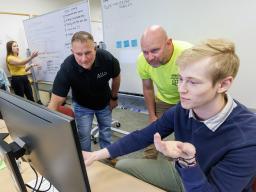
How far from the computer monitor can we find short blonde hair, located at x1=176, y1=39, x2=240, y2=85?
0.48m

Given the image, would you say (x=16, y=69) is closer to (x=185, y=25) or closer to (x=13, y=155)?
(x=185, y=25)

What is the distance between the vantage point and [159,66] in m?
1.76

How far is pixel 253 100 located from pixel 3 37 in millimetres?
4536

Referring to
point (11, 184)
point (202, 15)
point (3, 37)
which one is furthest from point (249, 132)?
point (3, 37)

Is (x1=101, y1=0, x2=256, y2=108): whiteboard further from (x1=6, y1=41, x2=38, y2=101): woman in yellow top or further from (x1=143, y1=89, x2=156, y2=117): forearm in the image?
(x1=6, y1=41, x2=38, y2=101): woman in yellow top

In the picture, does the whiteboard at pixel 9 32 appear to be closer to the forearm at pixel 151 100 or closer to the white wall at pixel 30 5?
the white wall at pixel 30 5

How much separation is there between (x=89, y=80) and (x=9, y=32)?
3.49 metres

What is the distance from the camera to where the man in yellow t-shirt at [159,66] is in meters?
1.58

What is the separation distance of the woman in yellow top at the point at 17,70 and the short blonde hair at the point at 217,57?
12.1 feet

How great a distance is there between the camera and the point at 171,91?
6.07 feet

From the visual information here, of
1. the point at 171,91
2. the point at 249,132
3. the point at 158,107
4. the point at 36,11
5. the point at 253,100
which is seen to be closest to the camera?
the point at 249,132

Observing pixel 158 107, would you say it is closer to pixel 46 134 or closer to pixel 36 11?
pixel 46 134

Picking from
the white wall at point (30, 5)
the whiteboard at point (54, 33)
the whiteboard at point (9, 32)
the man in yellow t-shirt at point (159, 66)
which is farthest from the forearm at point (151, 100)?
the white wall at point (30, 5)

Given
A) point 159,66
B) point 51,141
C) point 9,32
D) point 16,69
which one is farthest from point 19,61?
point 51,141
